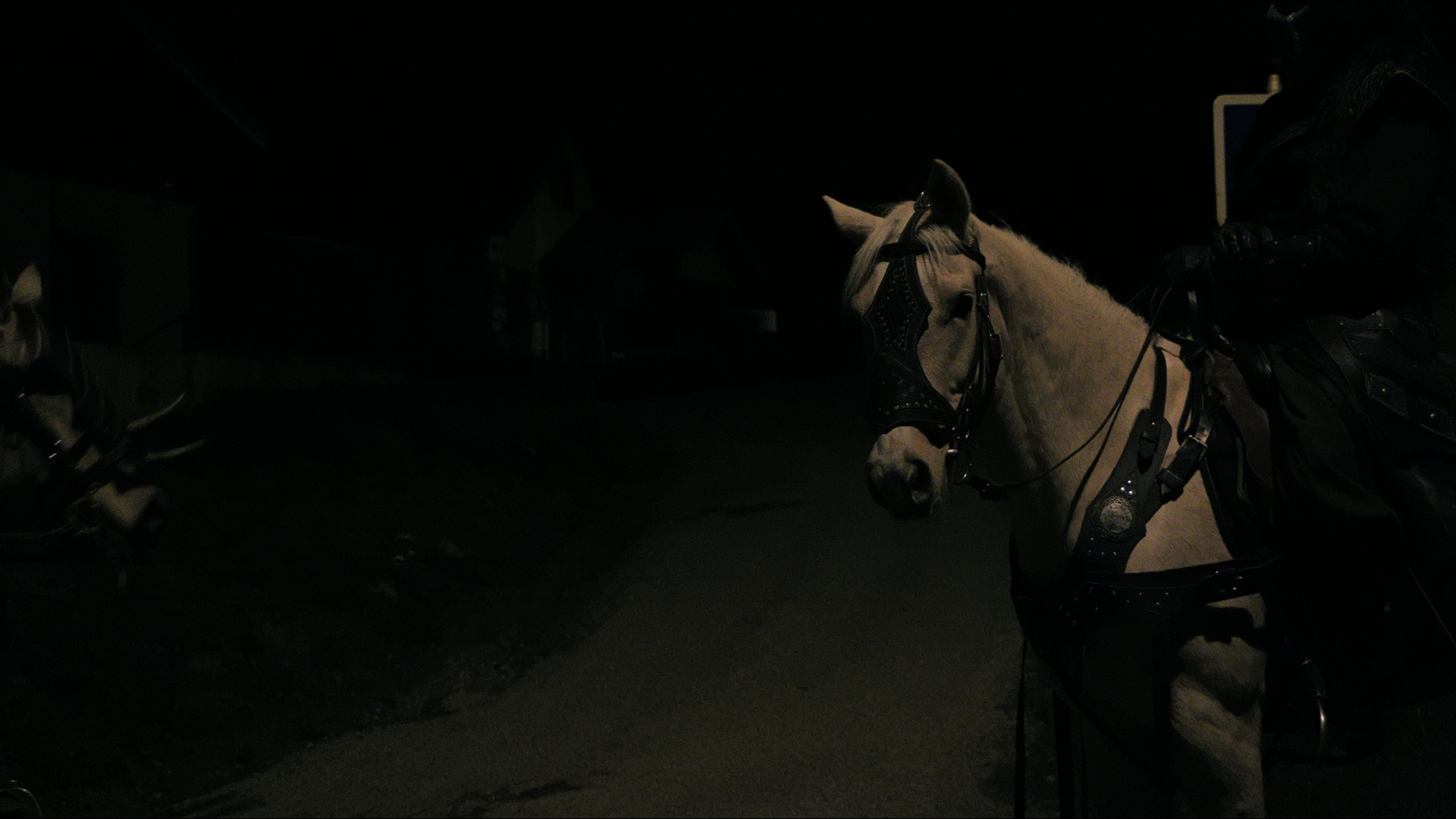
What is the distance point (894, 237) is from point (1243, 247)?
3.18 feet

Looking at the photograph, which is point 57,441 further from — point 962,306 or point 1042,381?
point 1042,381

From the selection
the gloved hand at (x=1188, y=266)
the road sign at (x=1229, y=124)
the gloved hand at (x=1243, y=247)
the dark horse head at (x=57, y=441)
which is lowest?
the dark horse head at (x=57, y=441)

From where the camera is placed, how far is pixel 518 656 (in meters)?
9.98

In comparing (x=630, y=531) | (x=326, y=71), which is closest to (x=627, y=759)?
(x=630, y=531)

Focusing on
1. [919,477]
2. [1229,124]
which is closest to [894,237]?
[919,477]

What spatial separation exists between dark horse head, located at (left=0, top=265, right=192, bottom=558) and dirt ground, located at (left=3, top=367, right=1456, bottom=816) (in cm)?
74

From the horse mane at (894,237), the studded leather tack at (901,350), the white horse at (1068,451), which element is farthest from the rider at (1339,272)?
the studded leather tack at (901,350)

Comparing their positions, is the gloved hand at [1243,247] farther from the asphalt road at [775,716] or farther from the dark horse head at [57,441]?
the dark horse head at [57,441]

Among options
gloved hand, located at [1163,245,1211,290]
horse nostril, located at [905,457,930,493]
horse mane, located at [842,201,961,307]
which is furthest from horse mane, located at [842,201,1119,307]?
horse nostril, located at [905,457,930,493]

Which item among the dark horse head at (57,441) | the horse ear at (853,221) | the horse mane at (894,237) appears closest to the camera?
the horse mane at (894,237)

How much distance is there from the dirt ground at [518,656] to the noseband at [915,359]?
313 centimetres

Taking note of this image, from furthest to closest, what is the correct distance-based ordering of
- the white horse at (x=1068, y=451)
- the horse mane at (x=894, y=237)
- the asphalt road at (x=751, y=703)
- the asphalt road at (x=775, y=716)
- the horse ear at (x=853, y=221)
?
the asphalt road at (x=751, y=703) → the asphalt road at (x=775, y=716) → the horse ear at (x=853, y=221) → the horse mane at (x=894, y=237) → the white horse at (x=1068, y=451)

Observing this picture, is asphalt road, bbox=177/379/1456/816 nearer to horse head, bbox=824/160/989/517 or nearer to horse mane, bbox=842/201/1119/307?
horse head, bbox=824/160/989/517

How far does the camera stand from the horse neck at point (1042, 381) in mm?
3252
